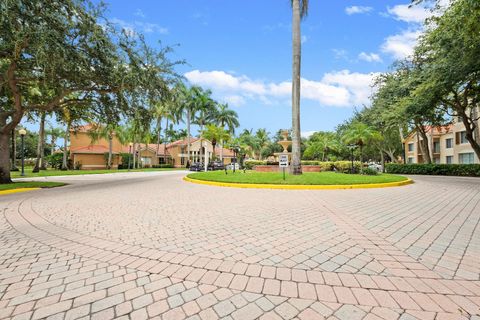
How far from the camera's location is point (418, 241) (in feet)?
13.5

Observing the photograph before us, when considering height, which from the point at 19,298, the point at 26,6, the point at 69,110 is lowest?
the point at 19,298

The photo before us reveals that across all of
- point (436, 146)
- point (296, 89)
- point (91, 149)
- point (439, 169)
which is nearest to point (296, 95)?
point (296, 89)

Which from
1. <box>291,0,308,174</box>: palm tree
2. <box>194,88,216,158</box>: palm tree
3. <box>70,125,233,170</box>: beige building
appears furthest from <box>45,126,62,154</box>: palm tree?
<box>291,0,308,174</box>: palm tree

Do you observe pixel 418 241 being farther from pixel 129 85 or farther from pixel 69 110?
pixel 69 110

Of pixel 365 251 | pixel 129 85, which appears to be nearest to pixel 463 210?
pixel 365 251

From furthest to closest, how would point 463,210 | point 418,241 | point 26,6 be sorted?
point 26,6 → point 463,210 → point 418,241

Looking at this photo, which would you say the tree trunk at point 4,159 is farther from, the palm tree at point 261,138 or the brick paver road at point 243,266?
the palm tree at point 261,138

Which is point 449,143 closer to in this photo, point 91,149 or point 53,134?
point 91,149

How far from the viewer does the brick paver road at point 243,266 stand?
235 cm

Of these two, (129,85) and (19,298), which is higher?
(129,85)

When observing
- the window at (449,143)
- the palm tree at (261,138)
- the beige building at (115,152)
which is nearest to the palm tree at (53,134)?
the beige building at (115,152)

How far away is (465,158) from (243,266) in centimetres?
4482

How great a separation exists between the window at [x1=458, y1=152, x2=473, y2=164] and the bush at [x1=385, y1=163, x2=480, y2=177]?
14470 mm

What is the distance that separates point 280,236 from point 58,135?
219ft
